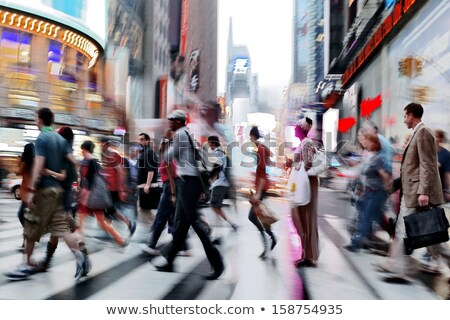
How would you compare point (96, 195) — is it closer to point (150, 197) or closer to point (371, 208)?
point (150, 197)

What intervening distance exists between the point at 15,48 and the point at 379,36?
6742mm

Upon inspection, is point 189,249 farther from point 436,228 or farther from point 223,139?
point 436,228

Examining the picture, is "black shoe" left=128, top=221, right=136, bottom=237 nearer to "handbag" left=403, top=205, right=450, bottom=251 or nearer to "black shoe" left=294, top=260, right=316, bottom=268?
"black shoe" left=294, top=260, right=316, bottom=268

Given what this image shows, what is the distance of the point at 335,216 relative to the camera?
7.37 meters

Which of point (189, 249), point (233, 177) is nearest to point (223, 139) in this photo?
point (233, 177)

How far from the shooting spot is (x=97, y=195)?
4.96 meters

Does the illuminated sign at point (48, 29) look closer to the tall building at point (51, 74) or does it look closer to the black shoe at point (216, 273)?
the tall building at point (51, 74)

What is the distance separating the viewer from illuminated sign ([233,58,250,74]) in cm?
434

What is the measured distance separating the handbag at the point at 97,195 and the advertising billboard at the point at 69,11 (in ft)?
21.0

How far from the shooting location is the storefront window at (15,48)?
6.66 meters

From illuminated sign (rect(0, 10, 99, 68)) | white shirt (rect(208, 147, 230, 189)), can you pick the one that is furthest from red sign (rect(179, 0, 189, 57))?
illuminated sign (rect(0, 10, 99, 68))

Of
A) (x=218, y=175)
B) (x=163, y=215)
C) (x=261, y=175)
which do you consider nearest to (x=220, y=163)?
(x=218, y=175)
